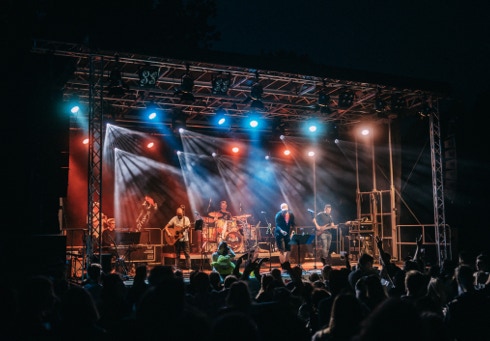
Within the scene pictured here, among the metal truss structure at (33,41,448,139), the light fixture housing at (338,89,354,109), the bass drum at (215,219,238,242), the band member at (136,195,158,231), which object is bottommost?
the bass drum at (215,219,238,242)

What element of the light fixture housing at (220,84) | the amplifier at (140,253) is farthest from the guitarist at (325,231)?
the light fixture housing at (220,84)

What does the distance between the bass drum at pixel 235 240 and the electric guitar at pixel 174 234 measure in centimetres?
293

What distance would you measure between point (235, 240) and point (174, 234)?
340 cm

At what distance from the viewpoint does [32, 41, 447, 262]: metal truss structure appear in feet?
40.0

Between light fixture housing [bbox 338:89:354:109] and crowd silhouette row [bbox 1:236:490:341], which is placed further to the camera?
light fixture housing [bbox 338:89:354:109]

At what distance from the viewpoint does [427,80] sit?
14.8 meters

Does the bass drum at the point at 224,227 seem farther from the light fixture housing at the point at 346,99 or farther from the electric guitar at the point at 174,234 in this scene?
the light fixture housing at the point at 346,99

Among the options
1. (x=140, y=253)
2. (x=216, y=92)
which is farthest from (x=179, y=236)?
(x=216, y=92)

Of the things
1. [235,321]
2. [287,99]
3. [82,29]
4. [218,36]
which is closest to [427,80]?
[287,99]

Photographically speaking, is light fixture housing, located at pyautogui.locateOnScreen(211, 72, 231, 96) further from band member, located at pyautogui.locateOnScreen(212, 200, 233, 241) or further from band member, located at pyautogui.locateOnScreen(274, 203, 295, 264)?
band member, located at pyautogui.locateOnScreen(212, 200, 233, 241)

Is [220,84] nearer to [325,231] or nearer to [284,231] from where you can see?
[284,231]

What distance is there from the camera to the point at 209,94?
16.1 m

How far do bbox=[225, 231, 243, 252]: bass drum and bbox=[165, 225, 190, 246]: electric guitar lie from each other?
2.93 metres

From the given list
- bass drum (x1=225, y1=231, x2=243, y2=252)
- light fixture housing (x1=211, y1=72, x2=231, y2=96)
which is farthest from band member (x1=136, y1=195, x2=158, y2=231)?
light fixture housing (x1=211, y1=72, x2=231, y2=96)
